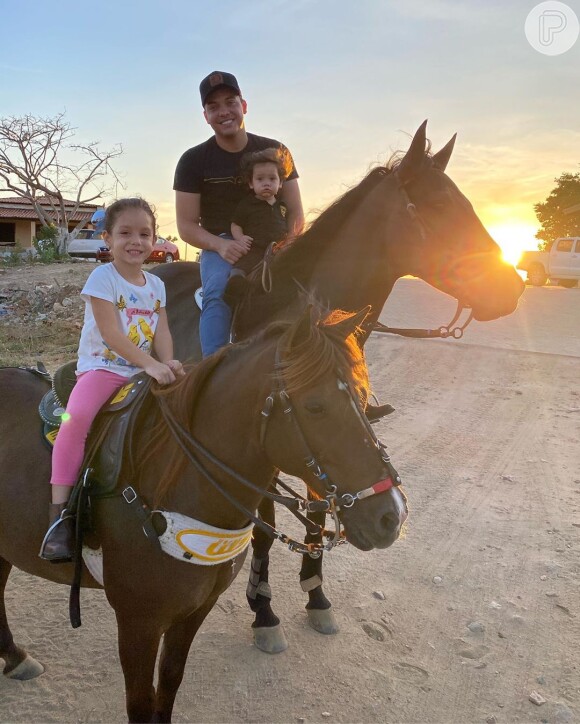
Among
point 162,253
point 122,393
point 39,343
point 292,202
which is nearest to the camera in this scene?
point 122,393

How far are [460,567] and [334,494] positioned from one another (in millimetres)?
2837

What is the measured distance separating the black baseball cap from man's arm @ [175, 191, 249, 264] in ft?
1.98

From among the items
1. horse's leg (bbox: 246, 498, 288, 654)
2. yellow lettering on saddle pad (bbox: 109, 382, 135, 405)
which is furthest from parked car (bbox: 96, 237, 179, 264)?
A: yellow lettering on saddle pad (bbox: 109, 382, 135, 405)

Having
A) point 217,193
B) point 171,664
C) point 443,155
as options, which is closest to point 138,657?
point 171,664

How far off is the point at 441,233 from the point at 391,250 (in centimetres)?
29

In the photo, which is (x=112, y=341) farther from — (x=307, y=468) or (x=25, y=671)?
(x=25, y=671)

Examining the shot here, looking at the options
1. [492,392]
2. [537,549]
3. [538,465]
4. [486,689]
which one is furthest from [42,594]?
[492,392]

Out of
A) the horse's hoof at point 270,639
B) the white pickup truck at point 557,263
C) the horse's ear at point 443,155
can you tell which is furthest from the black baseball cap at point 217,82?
the white pickup truck at point 557,263

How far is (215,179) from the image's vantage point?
3.42m

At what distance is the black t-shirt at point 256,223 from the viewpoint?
338 cm

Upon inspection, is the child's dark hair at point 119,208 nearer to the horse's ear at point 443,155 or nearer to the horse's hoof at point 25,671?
the horse's ear at point 443,155

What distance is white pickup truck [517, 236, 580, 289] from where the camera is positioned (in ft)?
82.3

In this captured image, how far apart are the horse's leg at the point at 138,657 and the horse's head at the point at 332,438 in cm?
94

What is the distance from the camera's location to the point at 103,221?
104 inches
